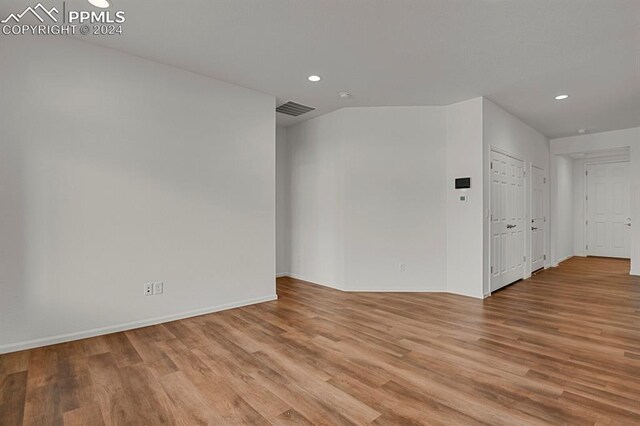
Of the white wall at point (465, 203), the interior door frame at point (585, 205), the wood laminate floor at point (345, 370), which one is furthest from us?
the interior door frame at point (585, 205)

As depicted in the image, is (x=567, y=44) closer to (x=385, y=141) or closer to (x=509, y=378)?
(x=385, y=141)

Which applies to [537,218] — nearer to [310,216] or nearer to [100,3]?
[310,216]

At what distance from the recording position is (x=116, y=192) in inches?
123

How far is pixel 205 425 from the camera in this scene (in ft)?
5.78

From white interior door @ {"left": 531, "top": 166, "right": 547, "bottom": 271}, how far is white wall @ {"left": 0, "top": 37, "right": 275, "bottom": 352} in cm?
542

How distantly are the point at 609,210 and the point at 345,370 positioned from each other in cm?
940

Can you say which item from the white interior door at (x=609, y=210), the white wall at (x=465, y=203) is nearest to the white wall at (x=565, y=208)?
the white interior door at (x=609, y=210)

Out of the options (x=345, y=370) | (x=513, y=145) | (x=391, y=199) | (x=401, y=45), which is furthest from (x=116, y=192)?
(x=513, y=145)

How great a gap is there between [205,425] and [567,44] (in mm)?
4250

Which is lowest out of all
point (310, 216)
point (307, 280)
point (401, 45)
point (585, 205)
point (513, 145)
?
point (307, 280)

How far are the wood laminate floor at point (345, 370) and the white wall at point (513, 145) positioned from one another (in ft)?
5.28

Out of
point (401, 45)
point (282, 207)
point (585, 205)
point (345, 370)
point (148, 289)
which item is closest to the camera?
point (345, 370)

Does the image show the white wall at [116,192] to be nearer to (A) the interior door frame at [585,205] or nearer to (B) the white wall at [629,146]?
(B) the white wall at [629,146]

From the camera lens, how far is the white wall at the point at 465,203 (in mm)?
4375
